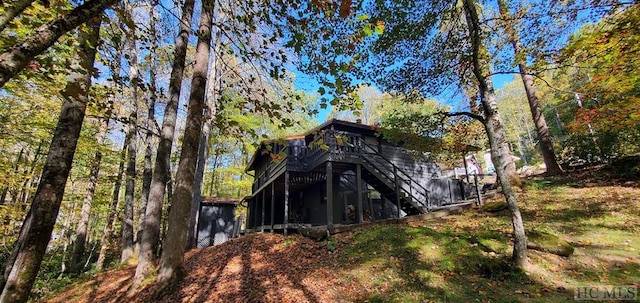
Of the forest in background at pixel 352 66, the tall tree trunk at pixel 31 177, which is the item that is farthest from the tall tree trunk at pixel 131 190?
the tall tree trunk at pixel 31 177

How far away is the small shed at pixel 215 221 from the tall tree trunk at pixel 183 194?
15.2 metres

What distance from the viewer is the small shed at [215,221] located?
1997cm

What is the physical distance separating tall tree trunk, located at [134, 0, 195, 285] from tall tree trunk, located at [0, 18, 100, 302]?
3784 millimetres

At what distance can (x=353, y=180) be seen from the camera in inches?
631

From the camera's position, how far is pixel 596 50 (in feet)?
24.4

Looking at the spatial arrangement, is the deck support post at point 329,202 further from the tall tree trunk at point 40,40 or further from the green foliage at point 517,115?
the green foliage at point 517,115

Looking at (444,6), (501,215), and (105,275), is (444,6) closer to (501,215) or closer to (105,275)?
(501,215)

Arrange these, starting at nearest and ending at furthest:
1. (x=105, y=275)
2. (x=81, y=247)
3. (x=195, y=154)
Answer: (x=195, y=154) < (x=105, y=275) < (x=81, y=247)

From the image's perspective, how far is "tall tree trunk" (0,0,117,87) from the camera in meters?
2.11

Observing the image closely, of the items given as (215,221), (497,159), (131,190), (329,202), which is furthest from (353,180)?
(131,190)

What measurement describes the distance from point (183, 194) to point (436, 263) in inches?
243

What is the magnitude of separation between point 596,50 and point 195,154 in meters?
10.8


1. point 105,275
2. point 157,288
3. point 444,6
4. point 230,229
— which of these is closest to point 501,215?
point 444,6

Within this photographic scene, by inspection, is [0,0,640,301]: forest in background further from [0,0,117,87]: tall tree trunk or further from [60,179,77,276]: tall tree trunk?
[60,179,77,276]: tall tree trunk
